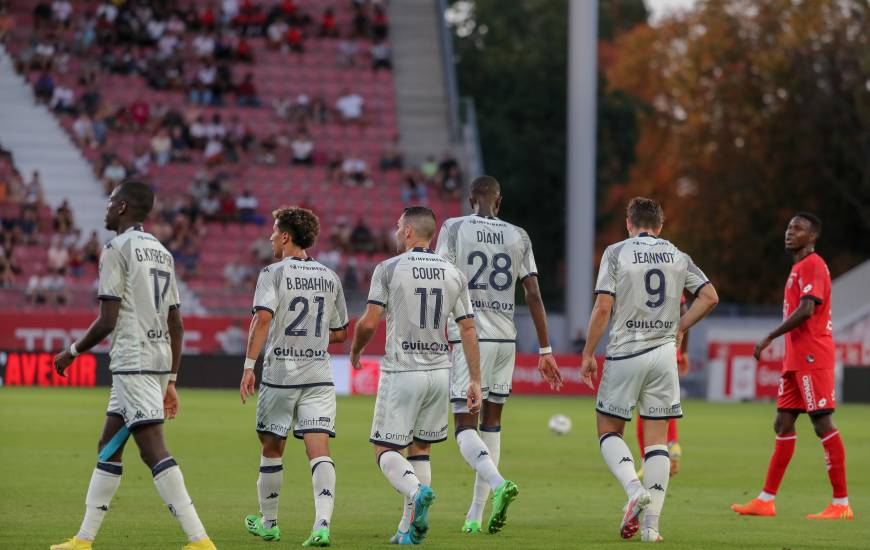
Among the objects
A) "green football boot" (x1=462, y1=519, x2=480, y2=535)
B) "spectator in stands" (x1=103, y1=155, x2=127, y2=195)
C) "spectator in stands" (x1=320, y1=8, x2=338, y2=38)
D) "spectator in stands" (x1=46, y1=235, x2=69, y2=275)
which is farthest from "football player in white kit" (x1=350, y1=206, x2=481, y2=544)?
A: "spectator in stands" (x1=320, y1=8, x2=338, y2=38)

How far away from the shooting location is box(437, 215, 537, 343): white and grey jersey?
1165 cm

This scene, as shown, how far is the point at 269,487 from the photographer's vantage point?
34.9 ft

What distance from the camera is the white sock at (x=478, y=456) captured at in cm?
1072

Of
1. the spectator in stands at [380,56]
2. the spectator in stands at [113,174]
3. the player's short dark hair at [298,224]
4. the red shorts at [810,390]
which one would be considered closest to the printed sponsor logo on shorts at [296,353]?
the player's short dark hair at [298,224]

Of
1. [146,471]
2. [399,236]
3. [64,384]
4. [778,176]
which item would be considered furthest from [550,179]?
[399,236]

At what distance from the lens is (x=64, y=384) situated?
32.8m

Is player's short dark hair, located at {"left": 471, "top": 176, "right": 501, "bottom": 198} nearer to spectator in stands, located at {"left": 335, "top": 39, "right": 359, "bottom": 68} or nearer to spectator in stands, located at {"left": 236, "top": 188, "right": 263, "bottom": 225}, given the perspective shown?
spectator in stands, located at {"left": 236, "top": 188, "right": 263, "bottom": 225}

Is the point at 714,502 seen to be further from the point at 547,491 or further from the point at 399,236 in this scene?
the point at 399,236

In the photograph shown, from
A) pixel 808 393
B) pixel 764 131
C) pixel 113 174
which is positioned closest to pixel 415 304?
pixel 808 393

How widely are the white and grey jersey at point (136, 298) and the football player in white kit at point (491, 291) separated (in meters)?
2.71

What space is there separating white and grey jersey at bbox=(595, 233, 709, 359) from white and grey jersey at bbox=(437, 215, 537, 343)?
81 cm

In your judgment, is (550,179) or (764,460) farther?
(550,179)

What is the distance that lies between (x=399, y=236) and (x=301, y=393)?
131 centimetres

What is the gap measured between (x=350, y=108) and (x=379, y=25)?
13.6ft
